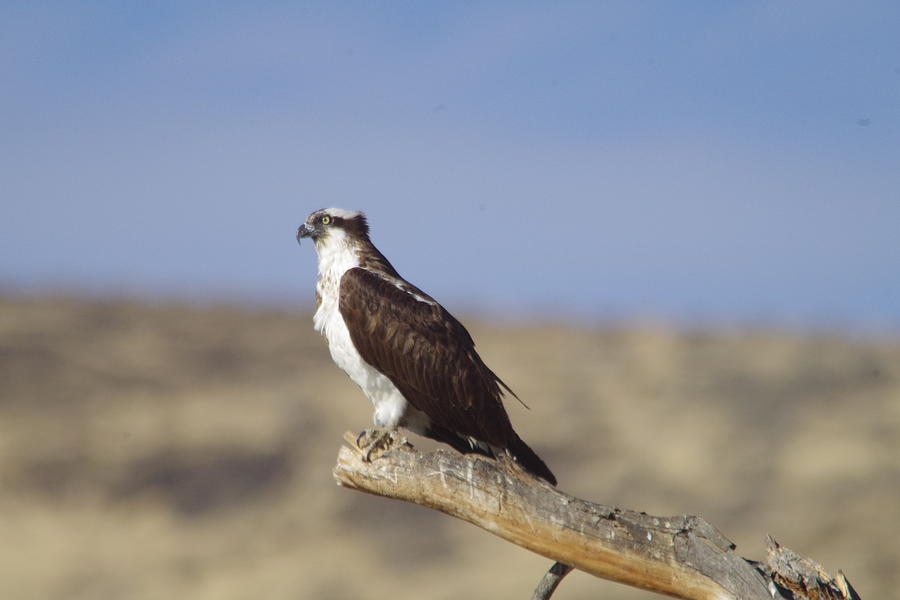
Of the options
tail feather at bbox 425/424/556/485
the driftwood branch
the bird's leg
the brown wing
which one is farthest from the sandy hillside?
the driftwood branch

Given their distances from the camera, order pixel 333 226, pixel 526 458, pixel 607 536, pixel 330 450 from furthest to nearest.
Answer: pixel 330 450 < pixel 333 226 < pixel 526 458 < pixel 607 536

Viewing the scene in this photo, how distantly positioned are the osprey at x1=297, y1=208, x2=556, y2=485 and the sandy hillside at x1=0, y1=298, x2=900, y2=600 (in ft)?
32.7

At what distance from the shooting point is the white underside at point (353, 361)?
8.17m

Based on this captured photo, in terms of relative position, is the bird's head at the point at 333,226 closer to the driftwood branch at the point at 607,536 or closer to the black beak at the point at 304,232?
the black beak at the point at 304,232

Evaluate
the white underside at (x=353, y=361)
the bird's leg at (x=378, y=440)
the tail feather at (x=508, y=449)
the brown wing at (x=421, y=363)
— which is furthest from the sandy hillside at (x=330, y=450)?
the bird's leg at (x=378, y=440)

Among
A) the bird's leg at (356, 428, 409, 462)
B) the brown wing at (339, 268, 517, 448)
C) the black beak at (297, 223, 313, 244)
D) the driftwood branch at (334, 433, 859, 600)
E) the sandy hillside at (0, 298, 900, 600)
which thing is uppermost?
the sandy hillside at (0, 298, 900, 600)

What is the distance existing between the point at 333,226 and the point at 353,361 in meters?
1.08

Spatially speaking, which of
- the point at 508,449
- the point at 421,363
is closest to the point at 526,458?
the point at 508,449

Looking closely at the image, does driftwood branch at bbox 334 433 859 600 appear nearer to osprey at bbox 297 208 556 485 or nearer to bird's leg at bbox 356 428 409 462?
bird's leg at bbox 356 428 409 462

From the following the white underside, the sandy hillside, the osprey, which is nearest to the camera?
the osprey

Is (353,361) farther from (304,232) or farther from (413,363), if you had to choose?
(304,232)

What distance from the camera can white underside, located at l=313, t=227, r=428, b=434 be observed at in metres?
8.17

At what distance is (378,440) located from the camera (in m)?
7.50

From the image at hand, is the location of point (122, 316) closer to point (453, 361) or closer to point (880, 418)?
point (880, 418)
